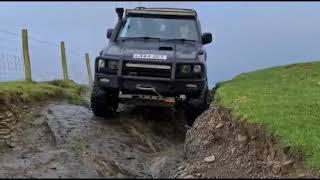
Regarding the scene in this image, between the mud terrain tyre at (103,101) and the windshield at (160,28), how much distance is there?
1289mm

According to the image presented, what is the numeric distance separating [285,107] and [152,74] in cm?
266

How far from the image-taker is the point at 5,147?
10.8 metres

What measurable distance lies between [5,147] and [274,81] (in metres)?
6.79

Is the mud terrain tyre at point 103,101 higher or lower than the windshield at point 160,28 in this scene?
lower

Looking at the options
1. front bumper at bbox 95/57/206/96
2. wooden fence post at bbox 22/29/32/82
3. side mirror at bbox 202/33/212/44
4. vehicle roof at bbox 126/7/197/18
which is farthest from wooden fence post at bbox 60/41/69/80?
front bumper at bbox 95/57/206/96

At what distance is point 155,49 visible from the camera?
12.3m

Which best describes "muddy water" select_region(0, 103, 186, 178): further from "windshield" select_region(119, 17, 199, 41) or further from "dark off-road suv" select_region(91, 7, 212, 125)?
"windshield" select_region(119, 17, 199, 41)

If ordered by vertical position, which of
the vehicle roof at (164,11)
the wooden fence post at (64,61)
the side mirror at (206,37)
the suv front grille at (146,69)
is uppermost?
the vehicle roof at (164,11)

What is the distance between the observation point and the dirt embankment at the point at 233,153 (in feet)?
26.1

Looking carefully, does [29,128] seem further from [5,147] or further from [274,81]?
[274,81]

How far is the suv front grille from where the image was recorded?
12023mm

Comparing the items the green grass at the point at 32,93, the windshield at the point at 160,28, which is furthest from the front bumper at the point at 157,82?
the green grass at the point at 32,93

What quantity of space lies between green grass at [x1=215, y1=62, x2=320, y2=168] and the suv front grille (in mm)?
1029

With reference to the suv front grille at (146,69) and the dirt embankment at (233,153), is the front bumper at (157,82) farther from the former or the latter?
the dirt embankment at (233,153)
